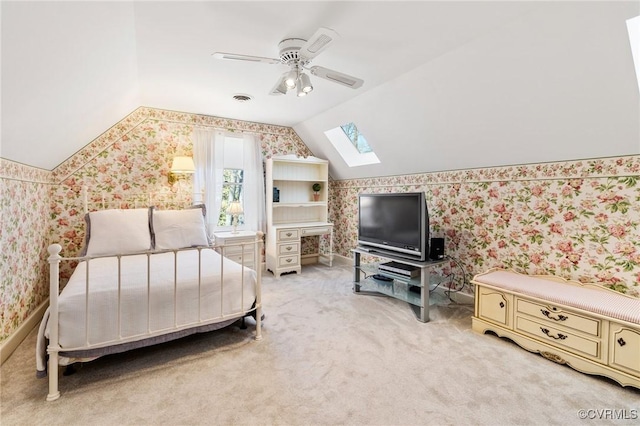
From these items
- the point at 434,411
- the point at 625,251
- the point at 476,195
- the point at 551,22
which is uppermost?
the point at 551,22

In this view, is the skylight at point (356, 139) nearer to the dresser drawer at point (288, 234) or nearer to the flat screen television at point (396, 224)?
the flat screen television at point (396, 224)

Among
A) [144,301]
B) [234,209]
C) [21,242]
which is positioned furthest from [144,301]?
[234,209]

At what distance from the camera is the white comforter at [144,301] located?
6.20ft

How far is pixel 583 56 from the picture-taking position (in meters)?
1.95

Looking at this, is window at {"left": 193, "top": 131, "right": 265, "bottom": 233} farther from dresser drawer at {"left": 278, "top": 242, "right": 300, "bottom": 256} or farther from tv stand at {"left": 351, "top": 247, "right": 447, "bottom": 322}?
tv stand at {"left": 351, "top": 247, "right": 447, "bottom": 322}

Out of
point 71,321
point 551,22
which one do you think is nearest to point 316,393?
point 71,321

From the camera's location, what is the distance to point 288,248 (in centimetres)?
446

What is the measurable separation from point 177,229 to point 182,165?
918 millimetres

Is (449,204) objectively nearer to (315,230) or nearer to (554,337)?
(554,337)

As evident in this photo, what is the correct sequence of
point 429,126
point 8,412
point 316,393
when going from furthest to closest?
point 429,126 → point 316,393 → point 8,412

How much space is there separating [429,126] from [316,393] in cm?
269

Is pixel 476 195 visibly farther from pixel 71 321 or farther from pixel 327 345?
pixel 71 321

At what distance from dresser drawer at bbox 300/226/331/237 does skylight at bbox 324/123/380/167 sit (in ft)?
3.54

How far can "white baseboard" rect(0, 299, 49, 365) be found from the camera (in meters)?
2.13
